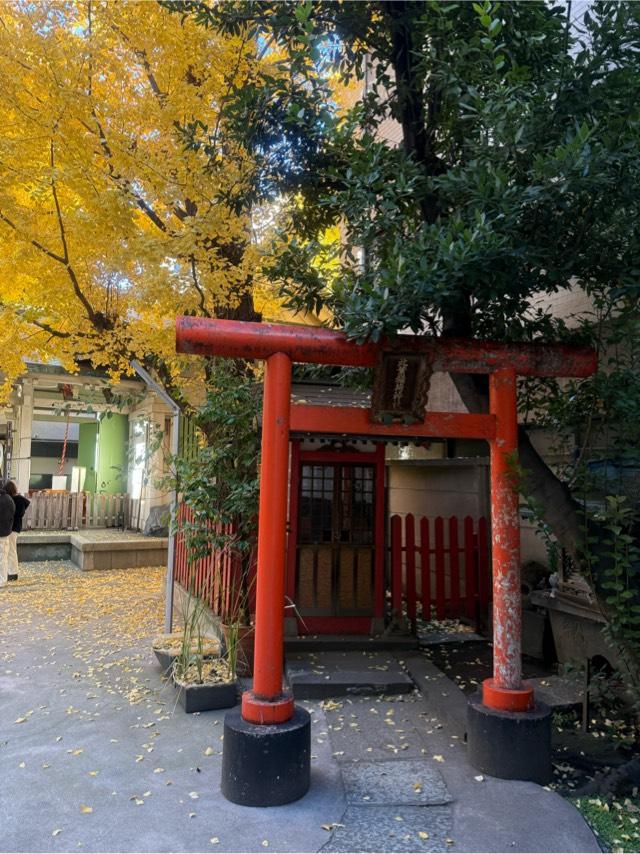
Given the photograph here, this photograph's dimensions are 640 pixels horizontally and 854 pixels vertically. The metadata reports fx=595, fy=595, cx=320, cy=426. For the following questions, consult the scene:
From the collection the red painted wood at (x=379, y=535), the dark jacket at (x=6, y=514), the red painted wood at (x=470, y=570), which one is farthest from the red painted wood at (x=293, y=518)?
the dark jacket at (x=6, y=514)

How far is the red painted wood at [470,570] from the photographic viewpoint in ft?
26.4

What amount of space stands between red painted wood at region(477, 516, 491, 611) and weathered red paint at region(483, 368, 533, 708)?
3680mm

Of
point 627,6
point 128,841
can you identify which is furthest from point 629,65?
point 128,841

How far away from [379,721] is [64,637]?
4703mm

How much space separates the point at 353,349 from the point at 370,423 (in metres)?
0.56

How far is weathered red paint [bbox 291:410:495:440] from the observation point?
436cm

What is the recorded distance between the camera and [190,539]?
21.9 ft

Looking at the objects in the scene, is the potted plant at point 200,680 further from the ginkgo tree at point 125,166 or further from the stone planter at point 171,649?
the ginkgo tree at point 125,166

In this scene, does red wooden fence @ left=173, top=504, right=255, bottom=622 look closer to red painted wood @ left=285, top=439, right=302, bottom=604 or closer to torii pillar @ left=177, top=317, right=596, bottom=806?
red painted wood @ left=285, top=439, right=302, bottom=604

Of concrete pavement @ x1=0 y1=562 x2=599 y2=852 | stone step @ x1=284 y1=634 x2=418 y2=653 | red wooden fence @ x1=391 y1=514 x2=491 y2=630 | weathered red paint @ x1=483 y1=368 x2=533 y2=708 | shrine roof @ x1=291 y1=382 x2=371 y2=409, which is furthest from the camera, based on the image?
red wooden fence @ x1=391 y1=514 x2=491 y2=630

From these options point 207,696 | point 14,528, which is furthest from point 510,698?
point 14,528

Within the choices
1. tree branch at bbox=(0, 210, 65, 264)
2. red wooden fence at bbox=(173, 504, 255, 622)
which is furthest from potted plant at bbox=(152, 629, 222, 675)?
tree branch at bbox=(0, 210, 65, 264)

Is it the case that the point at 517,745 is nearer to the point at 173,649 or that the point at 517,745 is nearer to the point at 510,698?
the point at 510,698

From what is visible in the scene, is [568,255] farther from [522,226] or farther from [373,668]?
[373,668]
